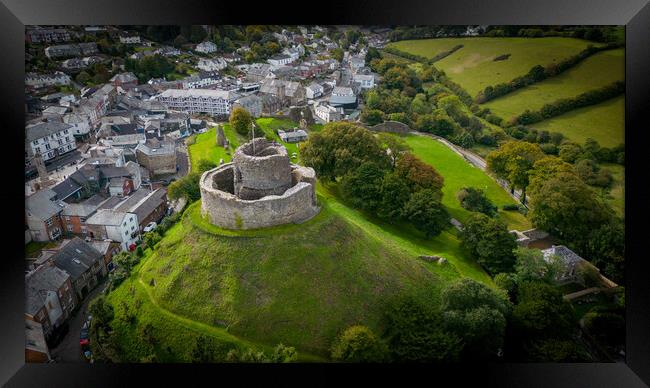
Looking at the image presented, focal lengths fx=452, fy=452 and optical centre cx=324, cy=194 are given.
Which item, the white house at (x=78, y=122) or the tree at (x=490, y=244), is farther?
the white house at (x=78, y=122)

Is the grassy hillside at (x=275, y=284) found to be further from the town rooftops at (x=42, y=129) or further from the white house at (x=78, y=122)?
the white house at (x=78, y=122)

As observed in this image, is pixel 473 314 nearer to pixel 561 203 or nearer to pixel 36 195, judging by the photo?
pixel 561 203

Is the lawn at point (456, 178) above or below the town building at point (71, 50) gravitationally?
below

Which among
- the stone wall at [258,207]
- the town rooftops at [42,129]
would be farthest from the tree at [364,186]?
the town rooftops at [42,129]

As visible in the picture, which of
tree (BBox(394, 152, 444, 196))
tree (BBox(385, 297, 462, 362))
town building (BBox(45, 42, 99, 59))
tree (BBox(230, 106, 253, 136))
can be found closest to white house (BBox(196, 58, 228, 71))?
tree (BBox(230, 106, 253, 136))

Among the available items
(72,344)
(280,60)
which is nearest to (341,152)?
(72,344)

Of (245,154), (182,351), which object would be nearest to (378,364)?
(182,351)
